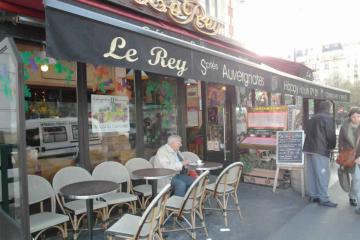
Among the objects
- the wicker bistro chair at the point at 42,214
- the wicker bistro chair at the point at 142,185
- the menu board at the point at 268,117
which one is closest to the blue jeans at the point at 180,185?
the wicker bistro chair at the point at 142,185

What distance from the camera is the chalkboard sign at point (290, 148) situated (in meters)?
5.71

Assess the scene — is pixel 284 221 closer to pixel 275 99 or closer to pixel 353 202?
pixel 353 202

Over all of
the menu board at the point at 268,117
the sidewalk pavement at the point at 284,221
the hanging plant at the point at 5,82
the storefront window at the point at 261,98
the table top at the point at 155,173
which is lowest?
the sidewalk pavement at the point at 284,221

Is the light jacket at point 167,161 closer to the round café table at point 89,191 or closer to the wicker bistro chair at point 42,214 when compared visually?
the round café table at point 89,191

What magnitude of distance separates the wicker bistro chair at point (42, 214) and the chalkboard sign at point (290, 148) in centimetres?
396

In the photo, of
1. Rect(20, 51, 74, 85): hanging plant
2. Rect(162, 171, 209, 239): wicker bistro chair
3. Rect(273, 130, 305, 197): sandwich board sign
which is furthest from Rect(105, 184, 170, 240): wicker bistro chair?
Rect(273, 130, 305, 197): sandwich board sign

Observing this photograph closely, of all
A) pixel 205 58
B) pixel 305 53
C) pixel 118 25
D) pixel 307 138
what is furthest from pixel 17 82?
pixel 305 53

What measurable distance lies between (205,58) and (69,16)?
63.5 inches

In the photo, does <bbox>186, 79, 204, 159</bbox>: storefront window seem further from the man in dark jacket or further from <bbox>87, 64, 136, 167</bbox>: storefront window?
the man in dark jacket

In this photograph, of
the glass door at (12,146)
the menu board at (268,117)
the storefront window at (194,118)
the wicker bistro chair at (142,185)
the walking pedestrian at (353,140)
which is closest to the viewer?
the glass door at (12,146)

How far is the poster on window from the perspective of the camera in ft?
15.1

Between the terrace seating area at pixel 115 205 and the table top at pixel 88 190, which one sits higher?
the table top at pixel 88 190

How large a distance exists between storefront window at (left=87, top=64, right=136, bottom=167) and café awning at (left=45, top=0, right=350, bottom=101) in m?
1.74

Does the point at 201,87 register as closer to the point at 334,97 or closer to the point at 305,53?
the point at 334,97
